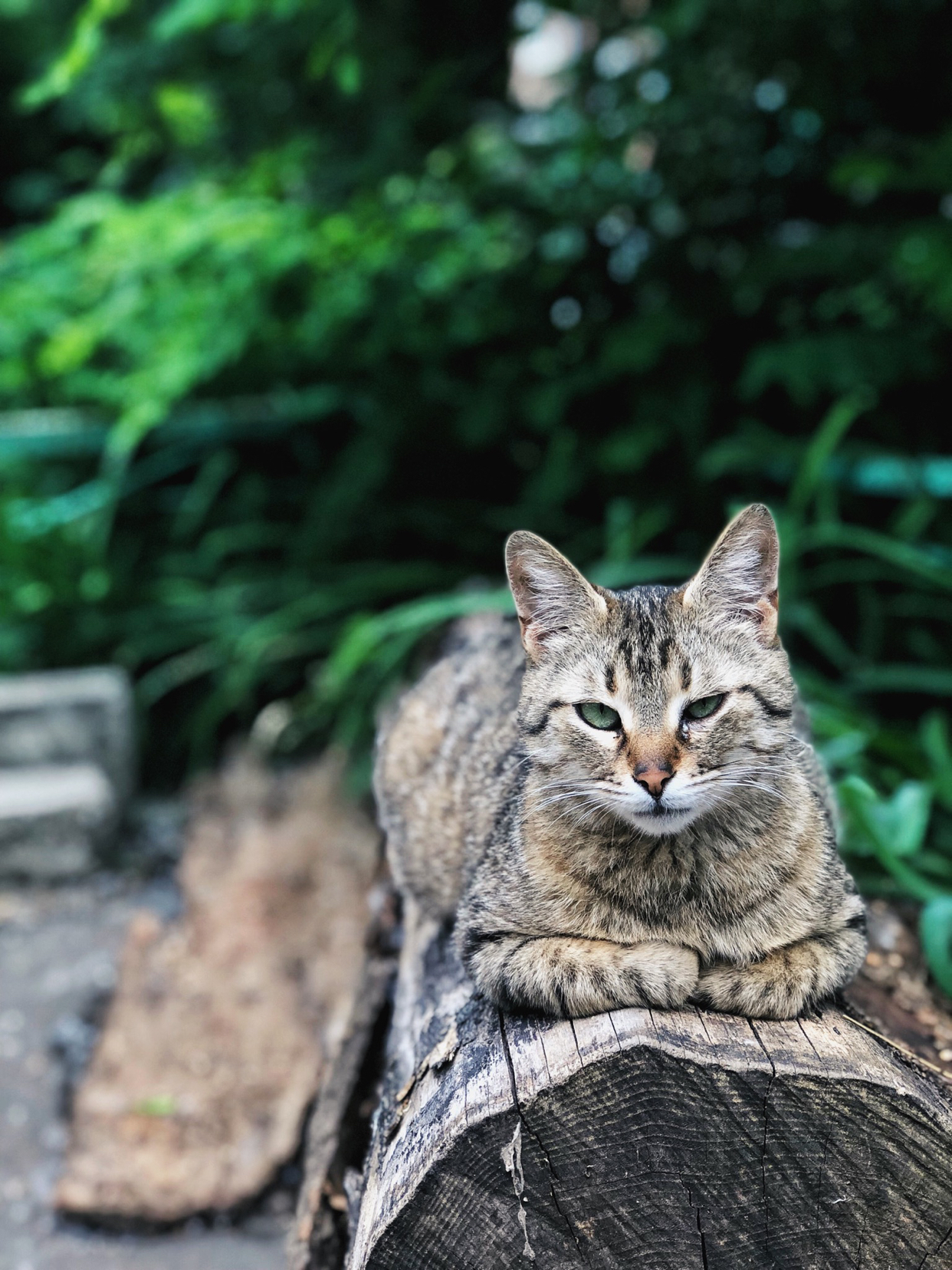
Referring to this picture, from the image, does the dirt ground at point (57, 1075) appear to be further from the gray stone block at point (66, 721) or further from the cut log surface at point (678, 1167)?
the cut log surface at point (678, 1167)

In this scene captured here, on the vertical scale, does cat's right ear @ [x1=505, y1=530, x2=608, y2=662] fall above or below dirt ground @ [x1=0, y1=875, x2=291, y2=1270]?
above

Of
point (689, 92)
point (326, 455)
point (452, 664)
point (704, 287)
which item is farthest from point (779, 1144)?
point (326, 455)

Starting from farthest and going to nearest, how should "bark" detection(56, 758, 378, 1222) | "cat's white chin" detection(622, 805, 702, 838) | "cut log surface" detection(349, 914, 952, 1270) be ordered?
"bark" detection(56, 758, 378, 1222)
"cat's white chin" detection(622, 805, 702, 838)
"cut log surface" detection(349, 914, 952, 1270)

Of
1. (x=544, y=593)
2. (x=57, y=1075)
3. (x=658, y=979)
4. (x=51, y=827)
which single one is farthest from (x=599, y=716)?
(x=51, y=827)

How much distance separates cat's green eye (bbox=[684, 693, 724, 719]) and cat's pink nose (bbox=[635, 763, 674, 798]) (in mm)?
141

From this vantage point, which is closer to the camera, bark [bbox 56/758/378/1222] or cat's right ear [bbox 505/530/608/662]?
cat's right ear [bbox 505/530/608/662]

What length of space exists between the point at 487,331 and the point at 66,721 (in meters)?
2.52

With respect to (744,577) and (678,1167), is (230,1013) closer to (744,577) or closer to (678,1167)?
(678,1167)

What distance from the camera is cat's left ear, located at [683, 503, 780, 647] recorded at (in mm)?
1819

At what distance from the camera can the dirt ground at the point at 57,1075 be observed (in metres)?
3.08

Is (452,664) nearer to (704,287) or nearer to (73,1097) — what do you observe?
(73,1097)

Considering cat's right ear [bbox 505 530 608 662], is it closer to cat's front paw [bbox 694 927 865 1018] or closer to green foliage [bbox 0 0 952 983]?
cat's front paw [bbox 694 927 865 1018]

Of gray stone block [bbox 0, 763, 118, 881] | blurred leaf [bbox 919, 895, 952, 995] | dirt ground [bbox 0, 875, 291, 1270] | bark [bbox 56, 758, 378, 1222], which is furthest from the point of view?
gray stone block [bbox 0, 763, 118, 881]

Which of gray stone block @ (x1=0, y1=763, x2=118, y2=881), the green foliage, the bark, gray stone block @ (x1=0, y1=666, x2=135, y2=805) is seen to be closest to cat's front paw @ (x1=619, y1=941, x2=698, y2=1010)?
the bark
